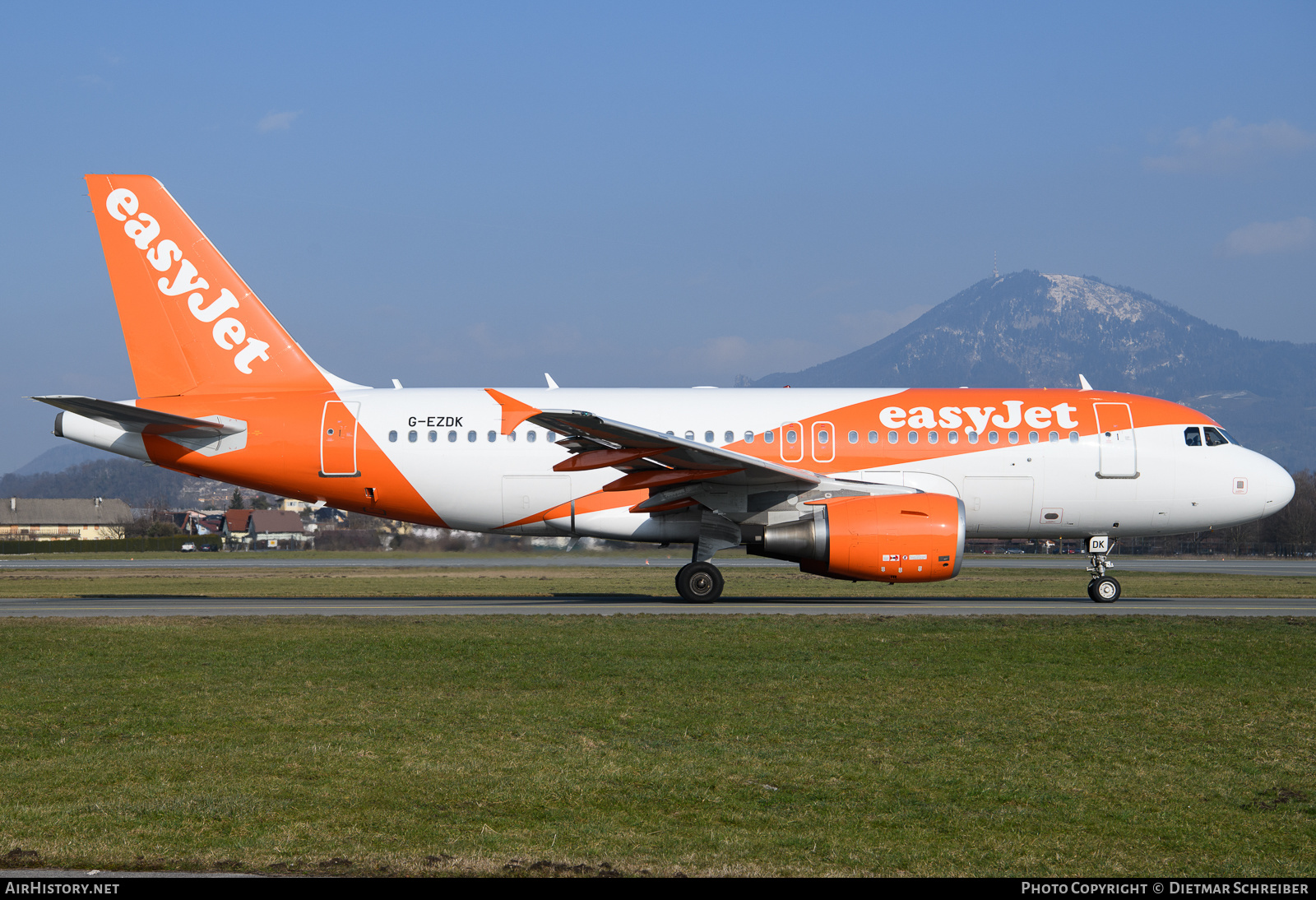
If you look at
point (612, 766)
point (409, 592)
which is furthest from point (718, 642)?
point (409, 592)

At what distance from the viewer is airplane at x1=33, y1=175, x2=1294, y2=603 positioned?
20500mm

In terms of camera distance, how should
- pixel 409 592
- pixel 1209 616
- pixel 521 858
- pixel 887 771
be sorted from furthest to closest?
pixel 409 592, pixel 1209 616, pixel 887 771, pixel 521 858

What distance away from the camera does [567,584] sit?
29.5 m

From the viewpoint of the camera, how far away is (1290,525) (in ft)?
262

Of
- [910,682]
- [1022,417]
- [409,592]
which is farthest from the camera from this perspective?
[409,592]

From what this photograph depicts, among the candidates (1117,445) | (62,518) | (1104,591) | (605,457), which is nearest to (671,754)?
(605,457)

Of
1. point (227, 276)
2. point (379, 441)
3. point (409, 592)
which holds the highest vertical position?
point (227, 276)

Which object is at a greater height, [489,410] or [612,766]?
[489,410]

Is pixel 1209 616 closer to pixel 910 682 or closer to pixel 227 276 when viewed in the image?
pixel 910 682

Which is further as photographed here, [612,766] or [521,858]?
[612,766]

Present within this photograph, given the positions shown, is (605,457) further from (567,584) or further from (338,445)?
(567,584)

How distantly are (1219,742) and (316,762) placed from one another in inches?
265

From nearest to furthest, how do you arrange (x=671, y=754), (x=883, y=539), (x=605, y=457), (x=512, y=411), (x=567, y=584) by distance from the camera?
(x=671, y=754) → (x=883, y=539) → (x=605, y=457) → (x=512, y=411) → (x=567, y=584)

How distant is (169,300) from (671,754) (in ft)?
57.6
